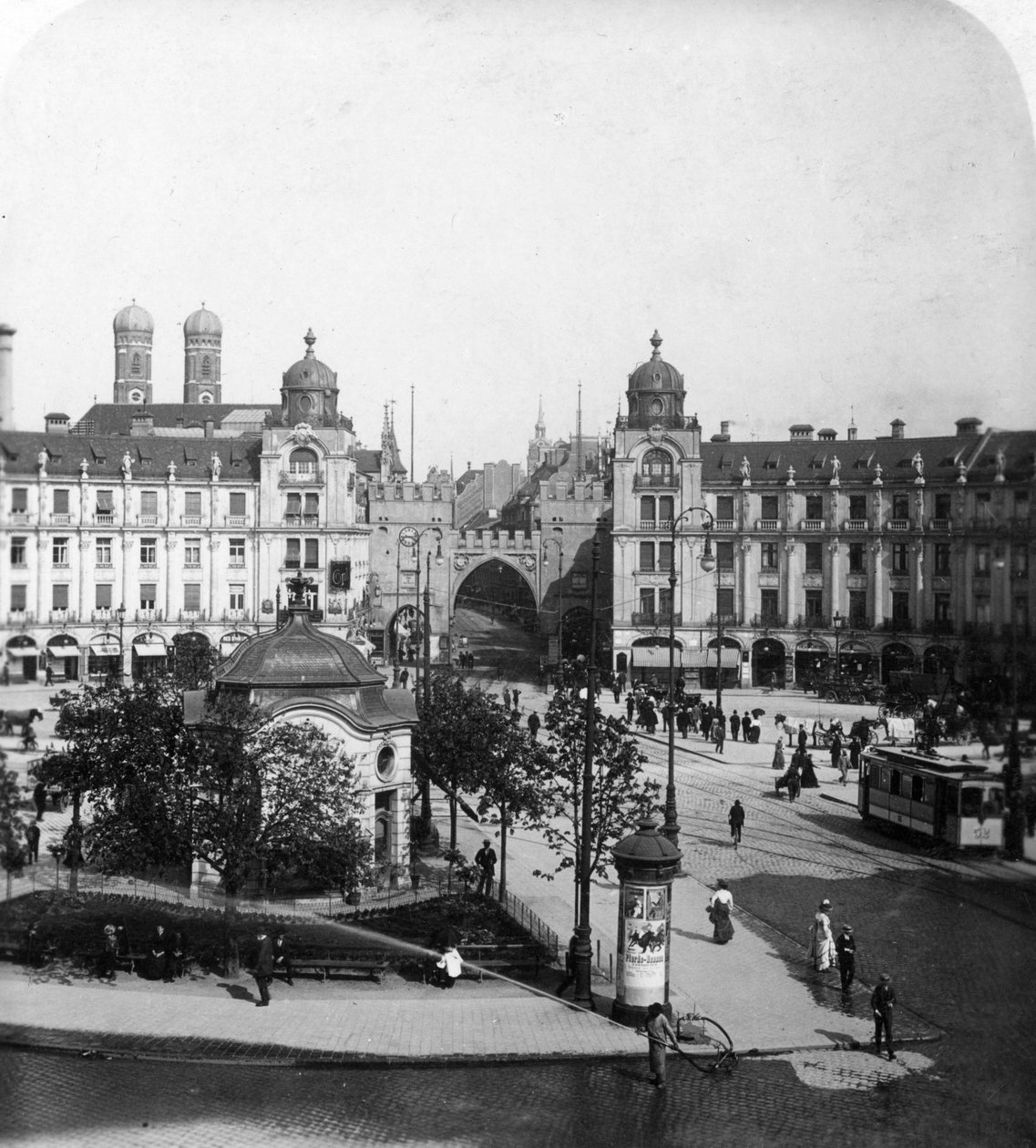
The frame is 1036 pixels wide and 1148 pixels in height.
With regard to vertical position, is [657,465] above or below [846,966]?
above

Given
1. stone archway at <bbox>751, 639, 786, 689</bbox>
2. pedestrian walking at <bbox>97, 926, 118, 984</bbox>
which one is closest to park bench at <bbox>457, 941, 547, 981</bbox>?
pedestrian walking at <bbox>97, 926, 118, 984</bbox>

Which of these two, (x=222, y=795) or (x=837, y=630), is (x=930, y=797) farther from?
(x=837, y=630)

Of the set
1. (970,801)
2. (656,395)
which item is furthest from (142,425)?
(970,801)

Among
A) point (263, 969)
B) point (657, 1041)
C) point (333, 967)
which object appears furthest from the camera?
point (333, 967)

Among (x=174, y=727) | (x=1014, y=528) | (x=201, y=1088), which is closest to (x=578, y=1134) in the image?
(x=201, y=1088)

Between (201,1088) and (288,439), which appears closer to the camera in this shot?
(201,1088)

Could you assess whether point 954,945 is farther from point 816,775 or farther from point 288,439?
point 288,439

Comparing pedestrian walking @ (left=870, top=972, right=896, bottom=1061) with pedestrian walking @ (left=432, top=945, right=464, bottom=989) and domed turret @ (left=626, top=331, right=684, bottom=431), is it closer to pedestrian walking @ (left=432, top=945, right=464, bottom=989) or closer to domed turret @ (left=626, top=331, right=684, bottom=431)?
pedestrian walking @ (left=432, top=945, right=464, bottom=989)
